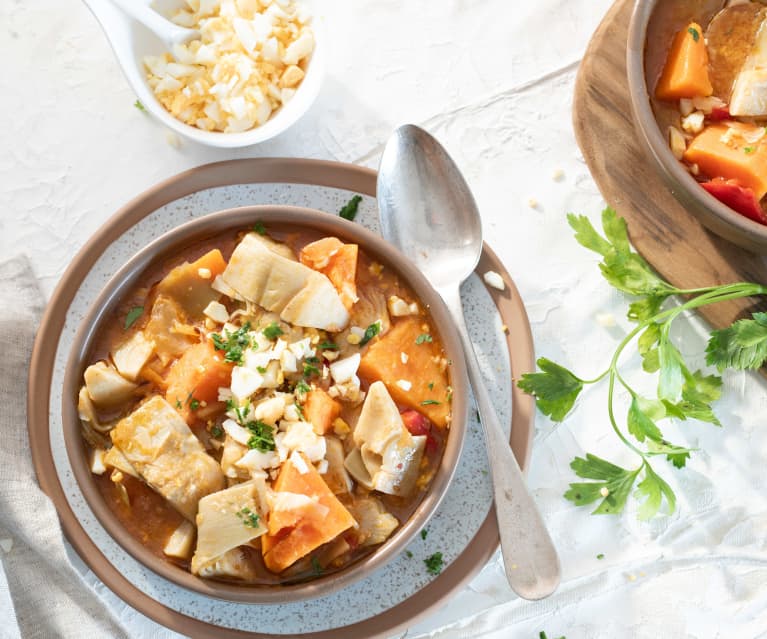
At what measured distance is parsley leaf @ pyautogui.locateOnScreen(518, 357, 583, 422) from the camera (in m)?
2.91

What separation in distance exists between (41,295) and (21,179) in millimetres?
443

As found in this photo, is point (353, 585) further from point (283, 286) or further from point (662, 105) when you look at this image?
point (662, 105)

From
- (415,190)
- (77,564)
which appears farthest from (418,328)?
(77,564)

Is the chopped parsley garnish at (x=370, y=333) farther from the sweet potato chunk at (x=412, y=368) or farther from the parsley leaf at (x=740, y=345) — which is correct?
the parsley leaf at (x=740, y=345)

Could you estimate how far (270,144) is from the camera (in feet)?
10.6

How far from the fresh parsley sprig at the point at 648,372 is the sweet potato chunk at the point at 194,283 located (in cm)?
103

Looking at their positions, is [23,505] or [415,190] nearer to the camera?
[23,505]

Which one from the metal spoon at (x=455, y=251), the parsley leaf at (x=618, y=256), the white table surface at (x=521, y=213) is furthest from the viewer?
the white table surface at (x=521, y=213)

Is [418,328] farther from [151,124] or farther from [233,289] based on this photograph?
[151,124]

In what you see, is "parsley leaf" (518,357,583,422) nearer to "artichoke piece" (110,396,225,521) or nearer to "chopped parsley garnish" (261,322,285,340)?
"chopped parsley garnish" (261,322,285,340)

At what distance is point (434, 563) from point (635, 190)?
1.43m

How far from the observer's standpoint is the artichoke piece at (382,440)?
8.46ft

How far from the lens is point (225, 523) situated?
246 centimetres

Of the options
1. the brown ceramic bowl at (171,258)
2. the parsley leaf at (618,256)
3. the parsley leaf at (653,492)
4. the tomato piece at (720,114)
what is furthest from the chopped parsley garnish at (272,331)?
the tomato piece at (720,114)
